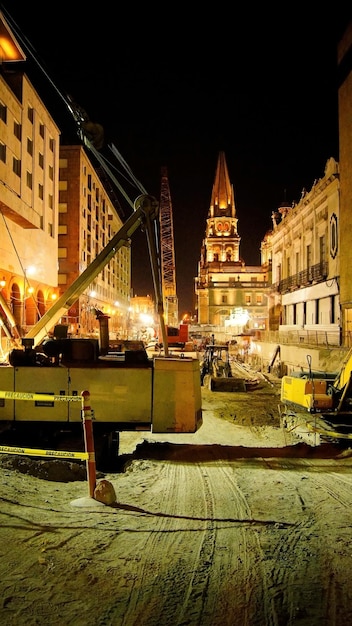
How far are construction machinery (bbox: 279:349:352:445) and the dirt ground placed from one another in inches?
117

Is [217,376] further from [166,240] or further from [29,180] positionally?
[166,240]

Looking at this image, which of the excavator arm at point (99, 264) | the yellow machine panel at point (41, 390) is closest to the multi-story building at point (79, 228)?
the excavator arm at point (99, 264)

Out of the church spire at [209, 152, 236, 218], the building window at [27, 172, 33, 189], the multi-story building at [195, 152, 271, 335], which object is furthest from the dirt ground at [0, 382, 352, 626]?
the church spire at [209, 152, 236, 218]

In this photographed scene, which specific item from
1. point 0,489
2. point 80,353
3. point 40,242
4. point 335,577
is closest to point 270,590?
point 335,577

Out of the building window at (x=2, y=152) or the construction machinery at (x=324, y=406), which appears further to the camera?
the building window at (x=2, y=152)

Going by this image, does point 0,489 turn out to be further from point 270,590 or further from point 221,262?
point 221,262

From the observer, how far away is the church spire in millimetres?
119375

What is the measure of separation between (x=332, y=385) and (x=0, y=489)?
8587 millimetres

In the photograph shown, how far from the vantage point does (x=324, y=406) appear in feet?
34.0

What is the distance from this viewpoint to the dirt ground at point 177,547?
3207mm

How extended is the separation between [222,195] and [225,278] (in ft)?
107

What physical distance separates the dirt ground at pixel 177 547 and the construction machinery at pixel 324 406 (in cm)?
298

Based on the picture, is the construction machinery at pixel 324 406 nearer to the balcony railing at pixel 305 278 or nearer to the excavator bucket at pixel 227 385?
the excavator bucket at pixel 227 385

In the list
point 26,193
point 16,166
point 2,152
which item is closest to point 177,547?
point 2,152
